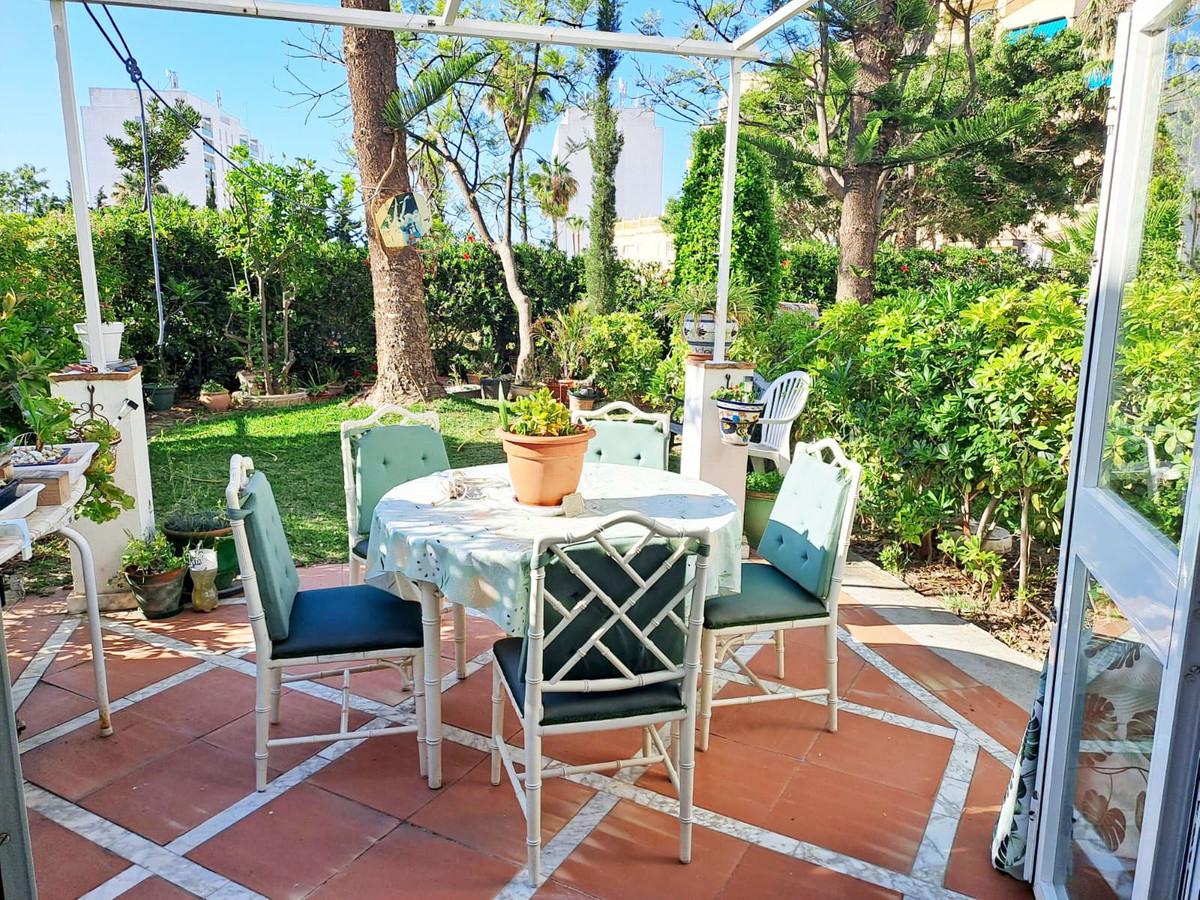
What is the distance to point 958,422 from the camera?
3561 mm

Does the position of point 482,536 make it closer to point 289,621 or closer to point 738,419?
point 289,621

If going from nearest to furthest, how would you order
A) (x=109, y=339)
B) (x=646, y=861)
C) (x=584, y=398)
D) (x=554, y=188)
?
(x=646, y=861)
(x=109, y=339)
(x=584, y=398)
(x=554, y=188)

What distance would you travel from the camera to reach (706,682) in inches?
97.3

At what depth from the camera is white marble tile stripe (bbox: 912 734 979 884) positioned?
79.3 inches

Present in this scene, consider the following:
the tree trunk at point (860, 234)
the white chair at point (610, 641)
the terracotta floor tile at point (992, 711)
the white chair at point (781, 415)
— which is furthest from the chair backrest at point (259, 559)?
the tree trunk at point (860, 234)

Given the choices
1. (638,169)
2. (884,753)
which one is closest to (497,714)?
(884,753)

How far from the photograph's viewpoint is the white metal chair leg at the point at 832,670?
8.43ft

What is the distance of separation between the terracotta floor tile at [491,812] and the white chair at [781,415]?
7.80ft

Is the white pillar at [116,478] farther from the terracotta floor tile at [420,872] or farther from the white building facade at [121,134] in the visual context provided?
the white building facade at [121,134]

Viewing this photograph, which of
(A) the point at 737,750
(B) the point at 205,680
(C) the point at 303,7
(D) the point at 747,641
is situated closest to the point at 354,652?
(B) the point at 205,680

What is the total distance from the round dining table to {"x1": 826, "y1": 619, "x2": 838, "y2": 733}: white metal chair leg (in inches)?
16.5

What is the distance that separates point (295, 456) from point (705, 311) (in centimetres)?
333

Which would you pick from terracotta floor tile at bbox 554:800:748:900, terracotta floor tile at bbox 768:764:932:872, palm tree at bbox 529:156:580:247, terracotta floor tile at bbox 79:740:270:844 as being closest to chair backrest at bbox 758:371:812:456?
terracotta floor tile at bbox 768:764:932:872

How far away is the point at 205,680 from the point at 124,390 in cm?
128
